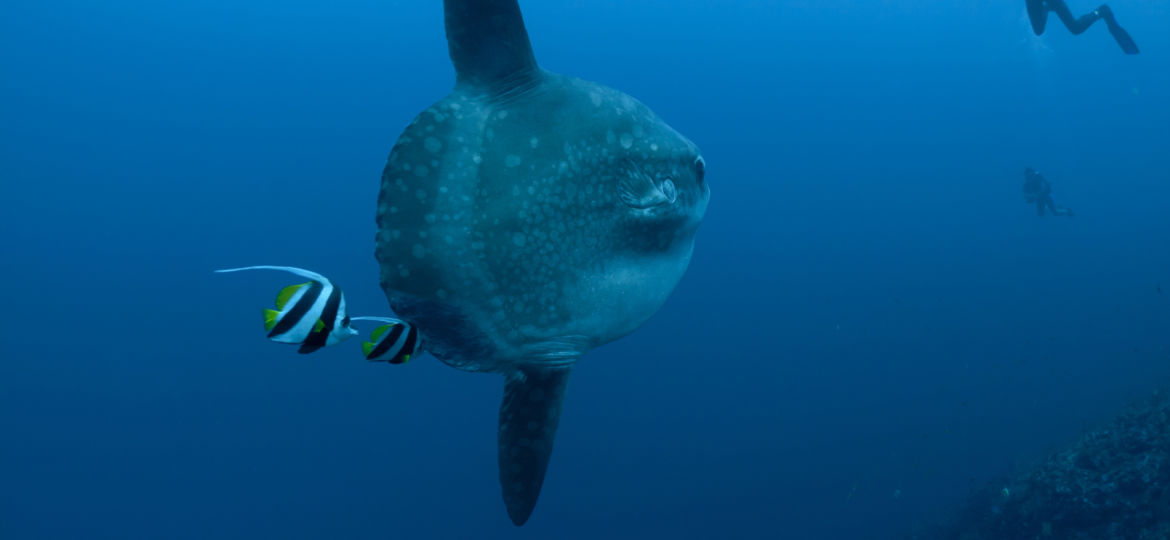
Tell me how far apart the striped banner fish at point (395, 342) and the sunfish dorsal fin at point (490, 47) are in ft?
2.50

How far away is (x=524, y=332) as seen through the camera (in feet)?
5.68

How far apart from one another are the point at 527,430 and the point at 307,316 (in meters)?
0.73

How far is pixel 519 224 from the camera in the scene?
1.68 meters

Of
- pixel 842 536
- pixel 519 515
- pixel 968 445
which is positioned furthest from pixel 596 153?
pixel 968 445

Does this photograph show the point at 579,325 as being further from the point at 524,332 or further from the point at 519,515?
the point at 519,515

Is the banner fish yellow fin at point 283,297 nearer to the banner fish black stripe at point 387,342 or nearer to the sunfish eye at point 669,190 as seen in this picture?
the banner fish black stripe at point 387,342

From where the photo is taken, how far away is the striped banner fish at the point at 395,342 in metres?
1.69

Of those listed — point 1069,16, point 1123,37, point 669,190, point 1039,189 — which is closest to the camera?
point 669,190

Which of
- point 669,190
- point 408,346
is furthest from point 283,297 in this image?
point 669,190


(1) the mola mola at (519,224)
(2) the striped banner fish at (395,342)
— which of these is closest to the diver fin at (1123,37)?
(1) the mola mola at (519,224)

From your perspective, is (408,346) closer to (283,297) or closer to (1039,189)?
(283,297)

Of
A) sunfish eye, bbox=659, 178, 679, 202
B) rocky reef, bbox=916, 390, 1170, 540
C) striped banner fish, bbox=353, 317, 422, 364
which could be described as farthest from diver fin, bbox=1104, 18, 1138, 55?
striped banner fish, bbox=353, 317, 422, 364

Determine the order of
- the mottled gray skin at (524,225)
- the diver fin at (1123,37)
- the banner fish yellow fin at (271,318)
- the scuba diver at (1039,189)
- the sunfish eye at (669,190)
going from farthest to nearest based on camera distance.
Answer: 1. the scuba diver at (1039,189)
2. the diver fin at (1123,37)
3. the sunfish eye at (669,190)
4. the banner fish yellow fin at (271,318)
5. the mottled gray skin at (524,225)

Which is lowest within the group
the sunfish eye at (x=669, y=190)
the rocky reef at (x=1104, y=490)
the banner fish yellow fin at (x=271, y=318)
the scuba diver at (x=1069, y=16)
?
the rocky reef at (x=1104, y=490)
